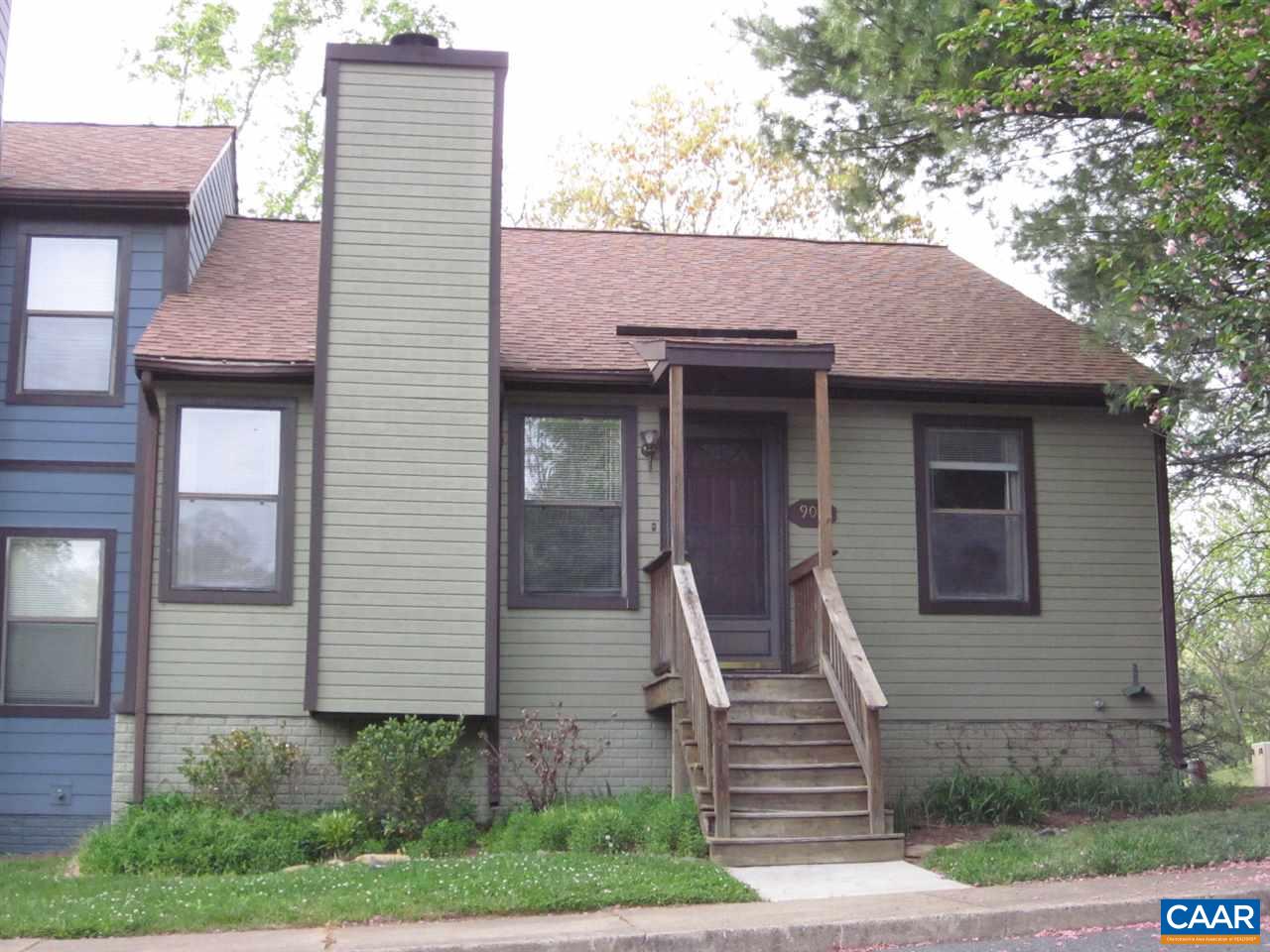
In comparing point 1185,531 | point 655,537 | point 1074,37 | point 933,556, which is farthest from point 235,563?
point 1185,531

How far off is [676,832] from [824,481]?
10.2 ft

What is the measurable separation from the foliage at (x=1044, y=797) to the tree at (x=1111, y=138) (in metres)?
2.85

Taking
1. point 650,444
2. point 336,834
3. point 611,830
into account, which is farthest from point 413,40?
point 611,830

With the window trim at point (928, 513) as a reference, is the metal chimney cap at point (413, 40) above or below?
above

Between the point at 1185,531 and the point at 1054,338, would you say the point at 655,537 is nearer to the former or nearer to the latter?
the point at 1054,338

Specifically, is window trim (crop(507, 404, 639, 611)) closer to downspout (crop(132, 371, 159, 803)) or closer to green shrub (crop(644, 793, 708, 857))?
green shrub (crop(644, 793, 708, 857))

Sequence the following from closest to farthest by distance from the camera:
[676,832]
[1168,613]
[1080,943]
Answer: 1. [1080,943]
2. [676,832]
3. [1168,613]

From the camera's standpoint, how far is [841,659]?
36.1 feet

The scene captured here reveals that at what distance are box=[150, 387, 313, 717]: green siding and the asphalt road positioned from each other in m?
5.95

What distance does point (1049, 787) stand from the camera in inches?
472

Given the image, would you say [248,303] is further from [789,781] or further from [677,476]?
[789,781]

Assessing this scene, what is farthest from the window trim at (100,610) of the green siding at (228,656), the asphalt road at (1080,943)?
the asphalt road at (1080,943)

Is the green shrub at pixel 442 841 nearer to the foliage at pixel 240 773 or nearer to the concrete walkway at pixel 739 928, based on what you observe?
the foliage at pixel 240 773

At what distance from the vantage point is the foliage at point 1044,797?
454 inches
